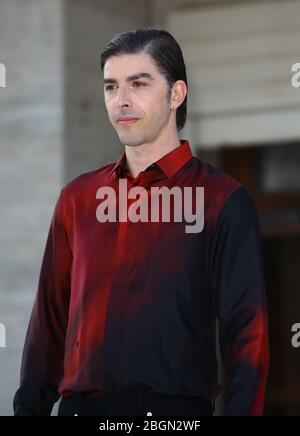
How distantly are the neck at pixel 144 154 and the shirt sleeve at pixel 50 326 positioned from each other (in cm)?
19

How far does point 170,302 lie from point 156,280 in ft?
0.18

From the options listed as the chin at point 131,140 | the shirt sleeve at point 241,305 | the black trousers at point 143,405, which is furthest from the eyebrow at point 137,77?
the black trousers at point 143,405

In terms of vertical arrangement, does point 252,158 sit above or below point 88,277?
above

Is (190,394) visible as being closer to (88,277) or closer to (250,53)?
(88,277)

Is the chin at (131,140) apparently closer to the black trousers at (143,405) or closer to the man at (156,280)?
the man at (156,280)

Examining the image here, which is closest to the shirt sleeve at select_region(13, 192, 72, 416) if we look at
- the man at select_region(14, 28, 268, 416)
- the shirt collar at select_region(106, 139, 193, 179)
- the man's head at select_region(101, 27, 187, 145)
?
the man at select_region(14, 28, 268, 416)

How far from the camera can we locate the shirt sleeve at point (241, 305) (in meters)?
2.54

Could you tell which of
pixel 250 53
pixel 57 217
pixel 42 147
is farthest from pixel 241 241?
pixel 250 53

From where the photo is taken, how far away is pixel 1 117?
6684 millimetres

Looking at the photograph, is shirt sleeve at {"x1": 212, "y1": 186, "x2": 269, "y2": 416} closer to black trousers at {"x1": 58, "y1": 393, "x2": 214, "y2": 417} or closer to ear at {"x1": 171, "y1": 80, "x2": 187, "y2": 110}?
black trousers at {"x1": 58, "y1": 393, "x2": 214, "y2": 417}

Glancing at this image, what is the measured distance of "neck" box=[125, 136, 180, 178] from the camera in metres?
2.71

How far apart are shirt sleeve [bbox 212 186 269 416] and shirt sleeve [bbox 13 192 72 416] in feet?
1.15

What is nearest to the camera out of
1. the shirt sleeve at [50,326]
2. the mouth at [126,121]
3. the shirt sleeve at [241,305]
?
the shirt sleeve at [241,305]

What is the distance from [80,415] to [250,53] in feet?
15.1
